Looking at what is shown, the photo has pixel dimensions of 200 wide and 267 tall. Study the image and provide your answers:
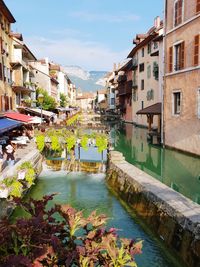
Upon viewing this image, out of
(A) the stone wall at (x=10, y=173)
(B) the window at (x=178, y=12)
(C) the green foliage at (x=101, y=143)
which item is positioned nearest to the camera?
(A) the stone wall at (x=10, y=173)

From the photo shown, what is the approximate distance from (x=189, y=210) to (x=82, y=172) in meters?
10.6

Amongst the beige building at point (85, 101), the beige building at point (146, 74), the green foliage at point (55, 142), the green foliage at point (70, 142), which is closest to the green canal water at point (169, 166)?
the green foliage at point (70, 142)

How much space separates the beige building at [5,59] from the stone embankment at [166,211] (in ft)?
54.8

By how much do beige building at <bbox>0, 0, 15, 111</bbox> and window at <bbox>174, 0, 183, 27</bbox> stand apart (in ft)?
46.1

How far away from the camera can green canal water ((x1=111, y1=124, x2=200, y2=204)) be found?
48.3ft

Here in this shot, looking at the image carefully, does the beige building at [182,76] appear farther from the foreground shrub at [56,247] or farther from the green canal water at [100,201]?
the foreground shrub at [56,247]

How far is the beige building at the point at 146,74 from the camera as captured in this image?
125 ft

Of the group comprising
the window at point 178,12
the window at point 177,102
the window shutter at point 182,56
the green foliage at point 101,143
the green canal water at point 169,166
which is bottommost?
the green canal water at point 169,166

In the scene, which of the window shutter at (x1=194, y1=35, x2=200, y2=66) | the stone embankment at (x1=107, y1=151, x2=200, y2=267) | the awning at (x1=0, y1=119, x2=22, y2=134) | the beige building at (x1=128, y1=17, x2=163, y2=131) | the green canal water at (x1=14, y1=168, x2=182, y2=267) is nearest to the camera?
the stone embankment at (x1=107, y1=151, x2=200, y2=267)

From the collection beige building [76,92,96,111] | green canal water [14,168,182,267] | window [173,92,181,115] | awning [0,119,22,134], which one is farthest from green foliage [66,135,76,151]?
beige building [76,92,96,111]

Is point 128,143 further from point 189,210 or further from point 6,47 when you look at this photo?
point 189,210

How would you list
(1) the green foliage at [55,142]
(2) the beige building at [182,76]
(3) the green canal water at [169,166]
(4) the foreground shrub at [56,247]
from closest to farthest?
(4) the foreground shrub at [56,247] → (3) the green canal water at [169,166] → (1) the green foliage at [55,142] → (2) the beige building at [182,76]

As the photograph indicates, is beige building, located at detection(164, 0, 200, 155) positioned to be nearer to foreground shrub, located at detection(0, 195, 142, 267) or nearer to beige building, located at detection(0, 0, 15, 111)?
beige building, located at detection(0, 0, 15, 111)

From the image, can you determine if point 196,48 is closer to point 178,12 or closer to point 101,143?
point 178,12
